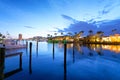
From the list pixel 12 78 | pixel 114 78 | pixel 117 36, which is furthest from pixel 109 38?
pixel 12 78

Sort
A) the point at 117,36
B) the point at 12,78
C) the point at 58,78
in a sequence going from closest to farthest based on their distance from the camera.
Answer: the point at 12,78, the point at 58,78, the point at 117,36

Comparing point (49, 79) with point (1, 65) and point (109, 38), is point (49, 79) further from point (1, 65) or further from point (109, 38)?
point (109, 38)

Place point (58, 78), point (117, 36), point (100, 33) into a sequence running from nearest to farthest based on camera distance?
point (58, 78) < point (117, 36) < point (100, 33)

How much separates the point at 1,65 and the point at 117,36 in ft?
305

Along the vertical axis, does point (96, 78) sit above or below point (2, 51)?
below

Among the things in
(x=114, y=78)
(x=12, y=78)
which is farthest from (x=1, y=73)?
(x=114, y=78)

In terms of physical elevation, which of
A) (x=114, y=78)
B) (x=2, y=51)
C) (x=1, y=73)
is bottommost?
(x=114, y=78)

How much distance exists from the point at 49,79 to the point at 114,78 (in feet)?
24.3

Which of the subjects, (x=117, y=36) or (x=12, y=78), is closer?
(x=12, y=78)

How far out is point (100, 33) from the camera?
104 m

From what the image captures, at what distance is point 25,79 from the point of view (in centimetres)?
1330

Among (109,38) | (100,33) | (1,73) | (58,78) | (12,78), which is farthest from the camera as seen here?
(100,33)

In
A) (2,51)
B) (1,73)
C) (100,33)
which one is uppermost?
(100,33)

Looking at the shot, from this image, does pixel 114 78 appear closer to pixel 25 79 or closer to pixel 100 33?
pixel 25 79
